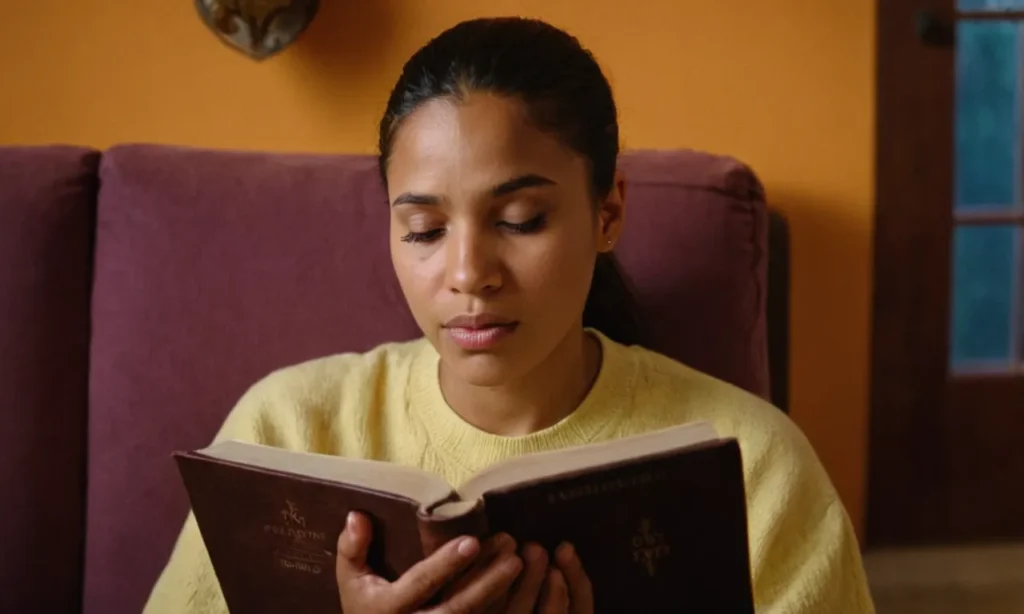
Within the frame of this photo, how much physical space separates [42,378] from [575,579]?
83cm

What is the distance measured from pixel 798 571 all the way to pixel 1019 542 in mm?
1084

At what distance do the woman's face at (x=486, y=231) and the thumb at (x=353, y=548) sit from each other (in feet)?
0.75

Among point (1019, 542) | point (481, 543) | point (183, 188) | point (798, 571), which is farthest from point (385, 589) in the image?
point (1019, 542)

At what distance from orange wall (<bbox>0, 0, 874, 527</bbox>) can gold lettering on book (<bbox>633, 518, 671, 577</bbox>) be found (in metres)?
0.85

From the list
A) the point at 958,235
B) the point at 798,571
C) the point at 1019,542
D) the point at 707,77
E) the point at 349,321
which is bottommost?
the point at 1019,542

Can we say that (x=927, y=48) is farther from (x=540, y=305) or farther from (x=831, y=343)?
(x=540, y=305)

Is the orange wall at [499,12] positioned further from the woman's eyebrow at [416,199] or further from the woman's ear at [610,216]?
the woman's eyebrow at [416,199]

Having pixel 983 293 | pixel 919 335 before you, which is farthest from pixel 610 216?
pixel 983 293

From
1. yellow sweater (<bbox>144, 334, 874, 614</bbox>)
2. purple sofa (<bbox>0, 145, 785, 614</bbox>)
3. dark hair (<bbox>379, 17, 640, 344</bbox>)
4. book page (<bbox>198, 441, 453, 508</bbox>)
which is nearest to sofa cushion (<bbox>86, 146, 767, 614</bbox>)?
purple sofa (<bbox>0, 145, 785, 614</bbox>)

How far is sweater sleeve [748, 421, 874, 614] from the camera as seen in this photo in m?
0.96

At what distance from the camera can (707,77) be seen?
57.8 inches

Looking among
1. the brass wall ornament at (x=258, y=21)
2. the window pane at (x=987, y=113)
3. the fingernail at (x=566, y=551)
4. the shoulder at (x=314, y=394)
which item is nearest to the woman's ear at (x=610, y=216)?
the shoulder at (x=314, y=394)

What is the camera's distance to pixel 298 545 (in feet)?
2.59

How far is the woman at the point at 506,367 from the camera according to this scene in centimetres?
89
